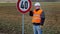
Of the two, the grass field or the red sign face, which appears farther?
the grass field

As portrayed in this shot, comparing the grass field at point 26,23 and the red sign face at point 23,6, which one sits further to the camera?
the grass field at point 26,23

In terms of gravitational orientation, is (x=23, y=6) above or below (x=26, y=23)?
above

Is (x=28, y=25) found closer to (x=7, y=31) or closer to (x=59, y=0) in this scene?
(x=7, y=31)

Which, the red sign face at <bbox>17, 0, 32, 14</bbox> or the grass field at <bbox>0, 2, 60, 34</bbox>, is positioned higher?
the red sign face at <bbox>17, 0, 32, 14</bbox>

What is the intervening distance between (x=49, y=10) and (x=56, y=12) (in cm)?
163

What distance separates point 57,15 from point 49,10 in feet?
9.91

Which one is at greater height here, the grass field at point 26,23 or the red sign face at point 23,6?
the red sign face at point 23,6

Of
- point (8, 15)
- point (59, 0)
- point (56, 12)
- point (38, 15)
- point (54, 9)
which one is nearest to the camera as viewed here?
point (38, 15)

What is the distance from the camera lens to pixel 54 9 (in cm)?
2956

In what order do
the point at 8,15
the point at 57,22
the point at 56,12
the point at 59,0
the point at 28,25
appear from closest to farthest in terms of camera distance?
1. the point at 28,25
2. the point at 57,22
3. the point at 8,15
4. the point at 56,12
5. the point at 59,0

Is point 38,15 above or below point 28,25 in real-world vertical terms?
above

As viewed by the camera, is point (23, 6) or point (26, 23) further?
point (26, 23)

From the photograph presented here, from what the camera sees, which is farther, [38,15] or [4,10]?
[4,10]

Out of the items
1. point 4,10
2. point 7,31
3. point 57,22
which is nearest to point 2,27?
point 7,31
